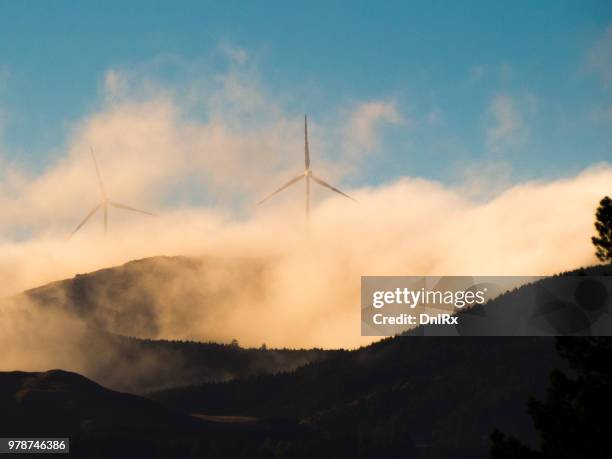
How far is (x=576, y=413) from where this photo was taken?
78.9 meters

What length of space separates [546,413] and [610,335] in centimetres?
905

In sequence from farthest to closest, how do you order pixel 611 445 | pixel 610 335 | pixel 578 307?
1. pixel 578 307
2. pixel 610 335
3. pixel 611 445

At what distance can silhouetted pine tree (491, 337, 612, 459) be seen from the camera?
77812mm

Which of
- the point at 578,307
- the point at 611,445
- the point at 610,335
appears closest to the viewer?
the point at 611,445

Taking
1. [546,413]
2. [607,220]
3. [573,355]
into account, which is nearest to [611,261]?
[607,220]

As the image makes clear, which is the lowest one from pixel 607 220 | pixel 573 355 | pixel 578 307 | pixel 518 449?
pixel 518 449

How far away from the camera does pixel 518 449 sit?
77.6 metres

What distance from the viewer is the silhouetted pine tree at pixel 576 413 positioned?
77812mm

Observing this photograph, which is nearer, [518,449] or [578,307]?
[518,449]

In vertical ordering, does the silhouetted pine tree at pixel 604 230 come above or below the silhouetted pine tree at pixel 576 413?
above

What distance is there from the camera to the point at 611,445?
7744 cm

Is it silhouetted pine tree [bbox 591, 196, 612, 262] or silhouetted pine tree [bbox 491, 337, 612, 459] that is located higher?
silhouetted pine tree [bbox 591, 196, 612, 262]

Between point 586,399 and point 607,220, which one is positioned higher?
point 607,220

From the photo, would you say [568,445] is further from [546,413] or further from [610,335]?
[610,335]
